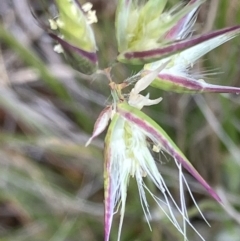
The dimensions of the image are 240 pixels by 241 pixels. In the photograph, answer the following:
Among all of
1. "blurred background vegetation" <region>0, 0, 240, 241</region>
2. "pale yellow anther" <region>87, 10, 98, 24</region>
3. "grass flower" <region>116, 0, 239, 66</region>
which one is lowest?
"blurred background vegetation" <region>0, 0, 240, 241</region>

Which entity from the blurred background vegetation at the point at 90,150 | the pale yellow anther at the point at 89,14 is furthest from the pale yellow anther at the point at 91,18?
the blurred background vegetation at the point at 90,150

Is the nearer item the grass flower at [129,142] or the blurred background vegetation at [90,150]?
the grass flower at [129,142]

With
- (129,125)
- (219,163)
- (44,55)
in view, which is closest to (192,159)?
(219,163)

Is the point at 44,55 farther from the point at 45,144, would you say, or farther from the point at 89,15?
the point at 89,15

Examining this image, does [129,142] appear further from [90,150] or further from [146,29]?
[90,150]

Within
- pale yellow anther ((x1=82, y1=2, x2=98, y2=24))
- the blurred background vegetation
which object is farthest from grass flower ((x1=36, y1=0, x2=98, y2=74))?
the blurred background vegetation

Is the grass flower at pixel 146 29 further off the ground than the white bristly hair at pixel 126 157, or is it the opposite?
the grass flower at pixel 146 29

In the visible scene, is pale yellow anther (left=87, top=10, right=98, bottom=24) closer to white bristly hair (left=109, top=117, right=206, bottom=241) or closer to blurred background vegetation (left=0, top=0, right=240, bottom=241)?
white bristly hair (left=109, top=117, right=206, bottom=241)

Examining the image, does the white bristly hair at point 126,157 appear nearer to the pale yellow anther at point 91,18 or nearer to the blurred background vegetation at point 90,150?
the pale yellow anther at point 91,18
